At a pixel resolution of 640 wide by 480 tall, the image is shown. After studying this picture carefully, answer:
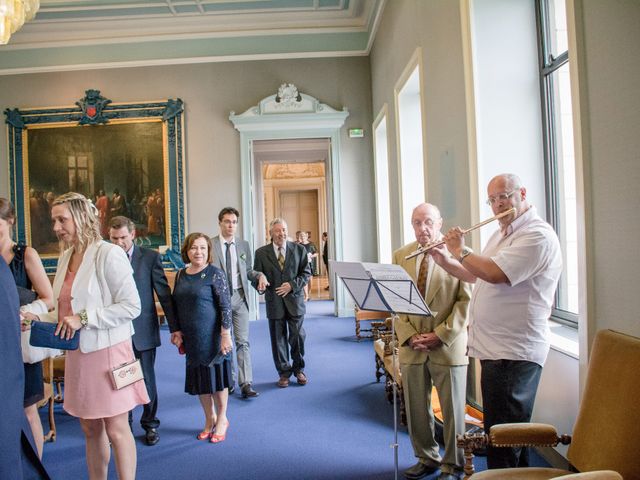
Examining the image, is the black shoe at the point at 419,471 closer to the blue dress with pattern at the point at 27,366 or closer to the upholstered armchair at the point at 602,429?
the upholstered armchair at the point at 602,429

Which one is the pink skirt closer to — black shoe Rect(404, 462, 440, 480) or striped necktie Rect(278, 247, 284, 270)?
black shoe Rect(404, 462, 440, 480)

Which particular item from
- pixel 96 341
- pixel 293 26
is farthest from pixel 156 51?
pixel 96 341

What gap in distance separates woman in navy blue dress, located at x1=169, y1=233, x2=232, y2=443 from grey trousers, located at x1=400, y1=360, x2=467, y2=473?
1488mm

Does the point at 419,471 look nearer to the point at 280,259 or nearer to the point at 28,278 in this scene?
the point at 28,278

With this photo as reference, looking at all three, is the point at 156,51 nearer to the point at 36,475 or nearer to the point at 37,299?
the point at 37,299

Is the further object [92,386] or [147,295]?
[147,295]

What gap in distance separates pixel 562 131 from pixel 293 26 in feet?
23.6

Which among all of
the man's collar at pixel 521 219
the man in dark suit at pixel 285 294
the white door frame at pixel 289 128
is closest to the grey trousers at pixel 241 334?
the man in dark suit at pixel 285 294

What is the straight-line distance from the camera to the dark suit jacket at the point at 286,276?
18.1ft

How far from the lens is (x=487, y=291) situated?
2736 mm

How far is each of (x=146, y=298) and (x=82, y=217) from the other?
1.40 meters

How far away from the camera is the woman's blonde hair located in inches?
105

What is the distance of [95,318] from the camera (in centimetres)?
260

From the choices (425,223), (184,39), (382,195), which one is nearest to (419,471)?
(425,223)
